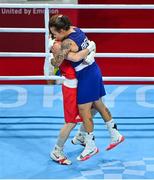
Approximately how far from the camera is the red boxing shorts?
13.5 ft

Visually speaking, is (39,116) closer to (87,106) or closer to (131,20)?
(87,106)

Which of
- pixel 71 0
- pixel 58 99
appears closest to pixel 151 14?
pixel 71 0

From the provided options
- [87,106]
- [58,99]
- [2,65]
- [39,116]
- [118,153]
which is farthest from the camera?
[2,65]

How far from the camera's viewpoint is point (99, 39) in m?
6.65

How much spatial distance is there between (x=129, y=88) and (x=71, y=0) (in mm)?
1617

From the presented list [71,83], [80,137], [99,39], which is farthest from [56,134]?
[99,39]

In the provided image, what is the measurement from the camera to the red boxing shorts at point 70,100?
4.11m

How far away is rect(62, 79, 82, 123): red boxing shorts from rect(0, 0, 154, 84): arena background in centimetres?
216

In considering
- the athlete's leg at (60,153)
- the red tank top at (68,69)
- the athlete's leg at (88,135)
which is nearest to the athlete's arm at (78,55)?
the red tank top at (68,69)

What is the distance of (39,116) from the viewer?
4.95 m

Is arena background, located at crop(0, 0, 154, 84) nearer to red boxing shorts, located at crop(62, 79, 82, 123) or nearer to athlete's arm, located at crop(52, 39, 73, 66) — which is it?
red boxing shorts, located at crop(62, 79, 82, 123)

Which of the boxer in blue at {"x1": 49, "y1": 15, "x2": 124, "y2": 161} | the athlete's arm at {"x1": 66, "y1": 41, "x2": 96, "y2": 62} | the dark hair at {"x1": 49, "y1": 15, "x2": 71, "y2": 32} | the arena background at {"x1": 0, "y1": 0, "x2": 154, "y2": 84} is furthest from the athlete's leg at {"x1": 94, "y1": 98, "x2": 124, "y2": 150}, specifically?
the arena background at {"x1": 0, "y1": 0, "x2": 154, "y2": 84}

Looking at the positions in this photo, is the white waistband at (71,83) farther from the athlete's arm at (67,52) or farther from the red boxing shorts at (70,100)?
the athlete's arm at (67,52)

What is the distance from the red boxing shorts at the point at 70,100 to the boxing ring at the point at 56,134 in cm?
37
